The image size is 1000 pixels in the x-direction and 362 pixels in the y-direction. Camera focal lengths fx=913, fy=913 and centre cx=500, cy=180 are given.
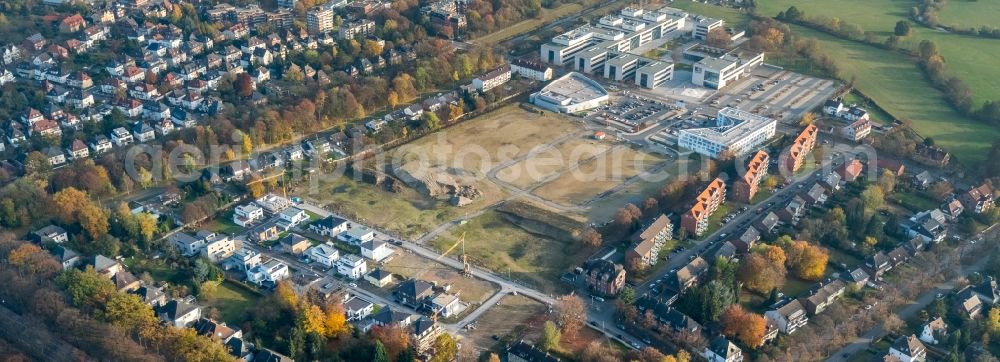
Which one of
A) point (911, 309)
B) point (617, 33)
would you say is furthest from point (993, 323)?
point (617, 33)

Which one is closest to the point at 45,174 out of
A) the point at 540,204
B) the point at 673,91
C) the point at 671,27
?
the point at 540,204

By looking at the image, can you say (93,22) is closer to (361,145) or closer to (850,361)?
(361,145)

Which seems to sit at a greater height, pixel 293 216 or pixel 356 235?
pixel 293 216

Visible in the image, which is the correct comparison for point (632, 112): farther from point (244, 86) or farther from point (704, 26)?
point (244, 86)

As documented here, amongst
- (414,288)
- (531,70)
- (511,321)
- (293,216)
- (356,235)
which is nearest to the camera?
(511,321)

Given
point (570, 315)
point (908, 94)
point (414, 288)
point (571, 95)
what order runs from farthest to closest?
point (908, 94)
point (571, 95)
point (414, 288)
point (570, 315)

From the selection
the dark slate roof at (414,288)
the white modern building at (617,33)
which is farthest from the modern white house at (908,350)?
the white modern building at (617,33)

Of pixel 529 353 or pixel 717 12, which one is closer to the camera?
pixel 529 353

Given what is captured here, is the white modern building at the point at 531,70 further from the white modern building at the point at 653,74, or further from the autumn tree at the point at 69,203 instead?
the autumn tree at the point at 69,203
